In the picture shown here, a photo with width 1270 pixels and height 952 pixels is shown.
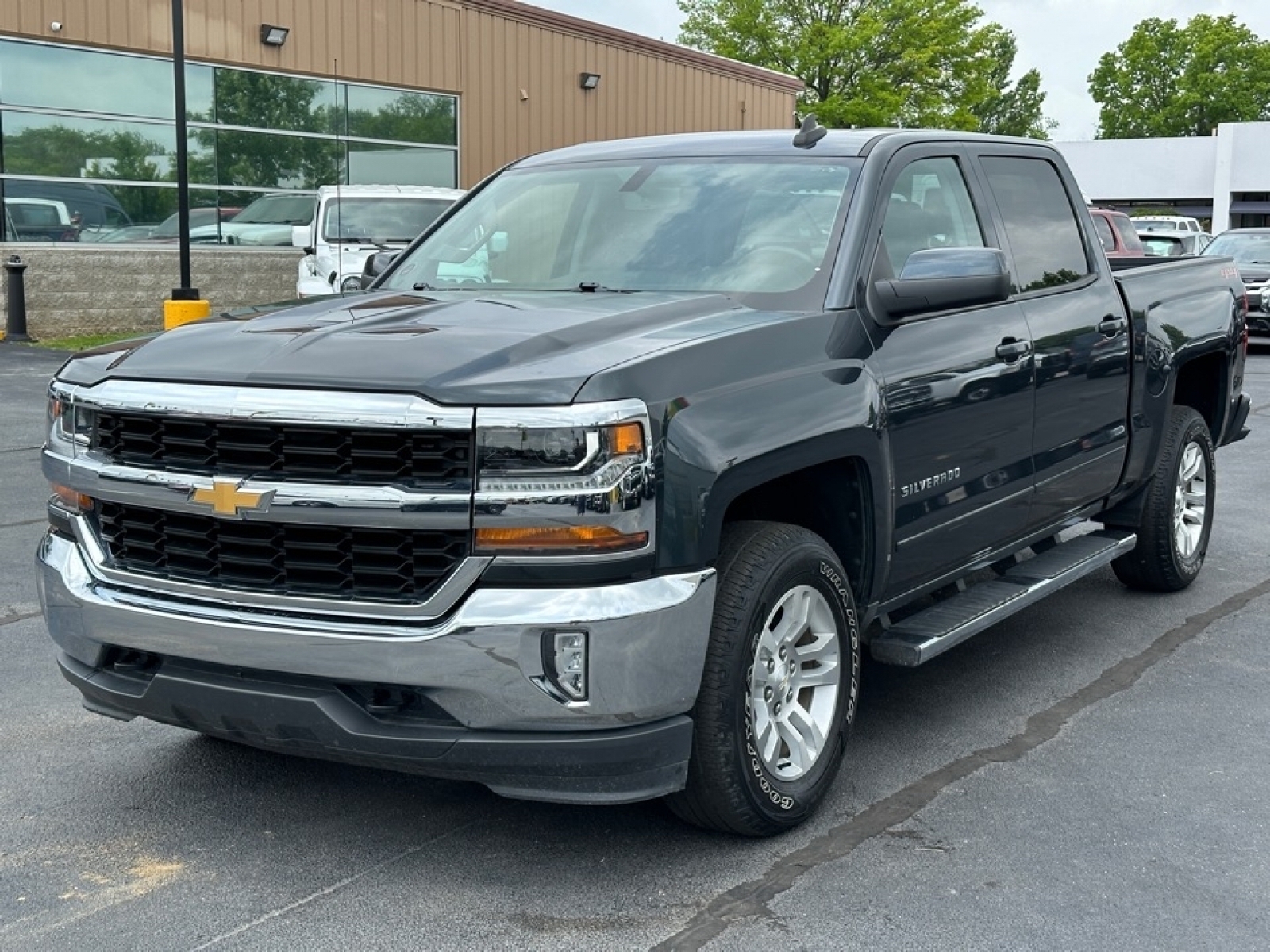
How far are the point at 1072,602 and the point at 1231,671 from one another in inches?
45.7

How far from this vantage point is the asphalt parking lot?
11.4ft

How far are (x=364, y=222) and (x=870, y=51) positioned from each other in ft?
123

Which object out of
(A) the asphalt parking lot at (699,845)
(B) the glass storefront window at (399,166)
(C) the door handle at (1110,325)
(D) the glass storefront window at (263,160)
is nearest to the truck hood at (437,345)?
(A) the asphalt parking lot at (699,845)

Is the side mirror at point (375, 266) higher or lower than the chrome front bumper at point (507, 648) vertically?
higher

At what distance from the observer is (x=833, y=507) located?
436cm

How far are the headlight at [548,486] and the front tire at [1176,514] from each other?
381cm

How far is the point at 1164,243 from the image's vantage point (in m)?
19.8

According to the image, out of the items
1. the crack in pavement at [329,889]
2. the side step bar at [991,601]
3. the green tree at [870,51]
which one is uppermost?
the green tree at [870,51]

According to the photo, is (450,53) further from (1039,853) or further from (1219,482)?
(1039,853)

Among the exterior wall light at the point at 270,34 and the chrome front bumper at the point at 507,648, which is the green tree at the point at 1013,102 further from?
the chrome front bumper at the point at 507,648

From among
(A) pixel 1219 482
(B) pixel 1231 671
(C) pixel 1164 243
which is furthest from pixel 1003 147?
(C) pixel 1164 243

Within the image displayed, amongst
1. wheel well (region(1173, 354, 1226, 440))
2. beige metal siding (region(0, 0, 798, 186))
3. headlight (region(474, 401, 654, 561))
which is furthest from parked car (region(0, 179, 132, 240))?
headlight (region(474, 401, 654, 561))

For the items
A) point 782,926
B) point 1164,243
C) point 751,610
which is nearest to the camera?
point 782,926

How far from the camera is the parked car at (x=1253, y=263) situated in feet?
65.5
